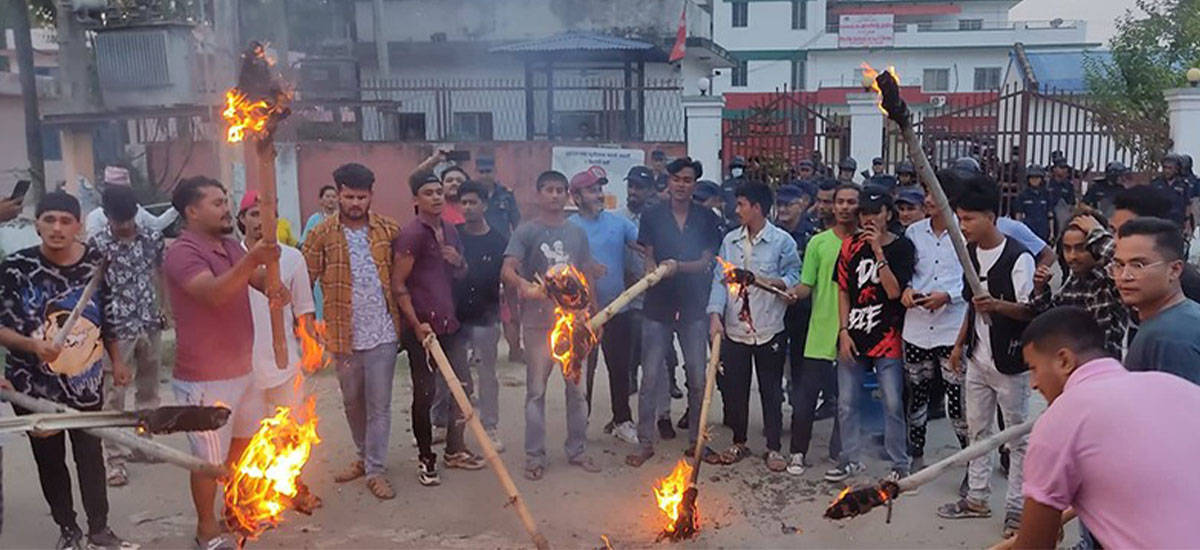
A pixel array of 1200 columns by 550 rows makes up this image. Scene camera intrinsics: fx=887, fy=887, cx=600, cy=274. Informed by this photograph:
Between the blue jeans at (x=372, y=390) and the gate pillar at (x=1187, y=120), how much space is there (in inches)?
506

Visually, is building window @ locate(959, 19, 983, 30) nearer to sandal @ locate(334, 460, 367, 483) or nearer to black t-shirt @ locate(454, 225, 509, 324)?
black t-shirt @ locate(454, 225, 509, 324)

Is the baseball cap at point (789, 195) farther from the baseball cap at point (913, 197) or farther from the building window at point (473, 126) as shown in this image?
the building window at point (473, 126)

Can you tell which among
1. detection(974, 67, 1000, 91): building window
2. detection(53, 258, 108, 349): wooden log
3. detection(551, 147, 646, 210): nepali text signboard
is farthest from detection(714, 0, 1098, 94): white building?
detection(53, 258, 108, 349): wooden log

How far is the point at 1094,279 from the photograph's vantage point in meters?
4.14

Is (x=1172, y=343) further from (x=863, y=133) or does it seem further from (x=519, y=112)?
(x=519, y=112)

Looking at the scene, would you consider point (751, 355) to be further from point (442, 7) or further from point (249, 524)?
point (442, 7)

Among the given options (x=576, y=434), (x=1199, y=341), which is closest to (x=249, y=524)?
(x=576, y=434)

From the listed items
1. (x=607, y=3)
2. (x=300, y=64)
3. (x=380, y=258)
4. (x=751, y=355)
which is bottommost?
(x=751, y=355)

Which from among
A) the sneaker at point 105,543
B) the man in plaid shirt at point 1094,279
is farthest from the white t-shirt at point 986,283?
the sneaker at point 105,543

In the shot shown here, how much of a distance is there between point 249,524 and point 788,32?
141ft

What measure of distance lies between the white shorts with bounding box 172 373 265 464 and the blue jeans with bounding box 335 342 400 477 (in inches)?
35.8

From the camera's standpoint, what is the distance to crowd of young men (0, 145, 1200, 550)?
4.35 m

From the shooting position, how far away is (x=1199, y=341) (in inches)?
115

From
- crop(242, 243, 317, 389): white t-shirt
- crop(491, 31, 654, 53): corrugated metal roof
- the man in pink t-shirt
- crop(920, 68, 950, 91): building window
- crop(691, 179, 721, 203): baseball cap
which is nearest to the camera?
the man in pink t-shirt
